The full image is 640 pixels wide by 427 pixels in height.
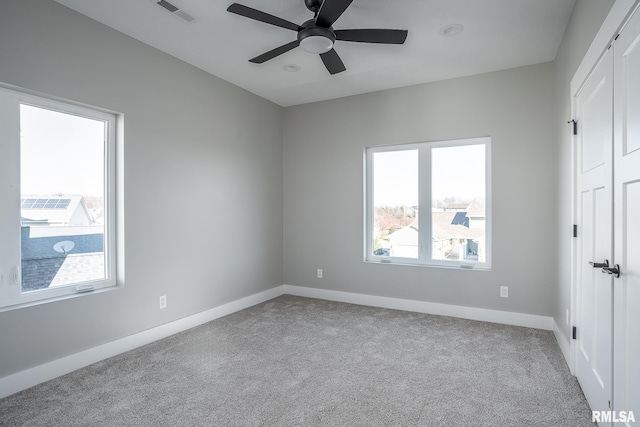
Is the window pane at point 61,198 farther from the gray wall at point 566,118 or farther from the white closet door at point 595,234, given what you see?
the gray wall at point 566,118

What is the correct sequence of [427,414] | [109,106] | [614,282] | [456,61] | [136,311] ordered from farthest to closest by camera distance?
[456,61]
[136,311]
[109,106]
[427,414]
[614,282]

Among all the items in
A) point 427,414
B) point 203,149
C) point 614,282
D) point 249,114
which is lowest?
point 427,414

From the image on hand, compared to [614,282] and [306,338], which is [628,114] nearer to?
[614,282]

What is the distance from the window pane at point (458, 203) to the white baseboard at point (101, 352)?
2.61 m

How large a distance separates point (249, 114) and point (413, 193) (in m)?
2.33

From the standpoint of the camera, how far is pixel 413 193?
14.4 feet

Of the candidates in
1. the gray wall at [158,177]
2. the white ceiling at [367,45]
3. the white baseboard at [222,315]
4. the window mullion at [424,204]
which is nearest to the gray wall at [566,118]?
the white ceiling at [367,45]

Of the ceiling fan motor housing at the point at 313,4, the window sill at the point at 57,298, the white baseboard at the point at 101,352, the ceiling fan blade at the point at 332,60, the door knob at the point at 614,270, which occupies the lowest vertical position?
the white baseboard at the point at 101,352

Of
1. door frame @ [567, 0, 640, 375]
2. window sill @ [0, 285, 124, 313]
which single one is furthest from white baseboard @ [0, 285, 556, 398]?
door frame @ [567, 0, 640, 375]

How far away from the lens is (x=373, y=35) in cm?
251

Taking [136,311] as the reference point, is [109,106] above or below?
above

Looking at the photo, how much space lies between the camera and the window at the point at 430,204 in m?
4.01

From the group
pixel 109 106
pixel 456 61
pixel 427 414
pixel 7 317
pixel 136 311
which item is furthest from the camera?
pixel 456 61

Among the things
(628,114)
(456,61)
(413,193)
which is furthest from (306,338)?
(456,61)
